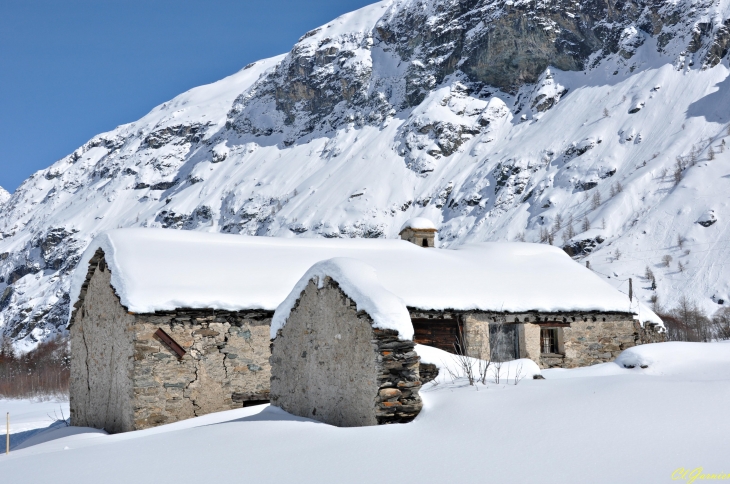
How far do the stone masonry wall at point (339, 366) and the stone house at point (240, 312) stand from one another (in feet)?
12.0

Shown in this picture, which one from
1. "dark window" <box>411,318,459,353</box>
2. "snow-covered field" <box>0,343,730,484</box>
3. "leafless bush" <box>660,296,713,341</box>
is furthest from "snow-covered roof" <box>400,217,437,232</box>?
"leafless bush" <box>660,296,713,341</box>

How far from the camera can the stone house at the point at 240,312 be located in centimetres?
1303

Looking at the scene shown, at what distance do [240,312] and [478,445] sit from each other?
869 centimetres

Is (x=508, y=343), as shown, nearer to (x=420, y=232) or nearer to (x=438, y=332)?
(x=438, y=332)

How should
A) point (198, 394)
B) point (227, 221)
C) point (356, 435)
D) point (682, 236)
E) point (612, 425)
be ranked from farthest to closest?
point (227, 221)
point (682, 236)
point (198, 394)
point (356, 435)
point (612, 425)

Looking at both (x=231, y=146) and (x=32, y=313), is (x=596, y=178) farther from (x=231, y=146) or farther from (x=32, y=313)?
(x=32, y=313)

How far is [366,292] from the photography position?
791cm

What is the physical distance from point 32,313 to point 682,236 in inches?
4238

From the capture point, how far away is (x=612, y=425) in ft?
19.3

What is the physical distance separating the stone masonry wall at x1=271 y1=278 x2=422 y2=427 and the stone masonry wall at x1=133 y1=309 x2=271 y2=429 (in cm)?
361

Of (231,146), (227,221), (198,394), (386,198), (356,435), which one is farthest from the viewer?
(231,146)

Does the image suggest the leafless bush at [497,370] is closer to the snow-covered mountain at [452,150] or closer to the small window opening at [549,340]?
the small window opening at [549,340]

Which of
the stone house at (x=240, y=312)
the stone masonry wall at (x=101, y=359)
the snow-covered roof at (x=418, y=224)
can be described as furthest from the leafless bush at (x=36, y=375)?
the stone house at (x=240, y=312)

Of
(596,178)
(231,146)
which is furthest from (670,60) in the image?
(231,146)
